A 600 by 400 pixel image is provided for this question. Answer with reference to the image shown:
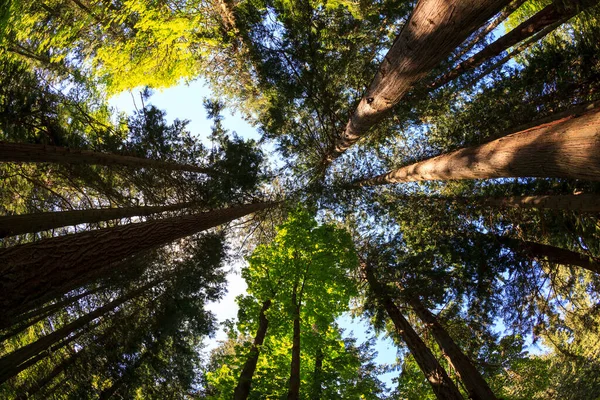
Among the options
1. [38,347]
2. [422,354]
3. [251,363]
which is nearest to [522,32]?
[422,354]

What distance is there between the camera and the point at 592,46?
20.5 ft

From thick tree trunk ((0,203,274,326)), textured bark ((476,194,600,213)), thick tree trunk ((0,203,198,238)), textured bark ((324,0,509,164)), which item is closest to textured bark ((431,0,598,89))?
textured bark ((476,194,600,213))

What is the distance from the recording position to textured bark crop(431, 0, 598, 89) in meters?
6.82

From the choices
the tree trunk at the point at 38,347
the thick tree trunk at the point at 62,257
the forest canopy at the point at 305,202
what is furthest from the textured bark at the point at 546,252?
the tree trunk at the point at 38,347

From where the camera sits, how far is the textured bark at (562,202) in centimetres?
579

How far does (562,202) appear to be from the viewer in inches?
246

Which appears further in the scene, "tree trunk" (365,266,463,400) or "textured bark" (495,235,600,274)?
"textured bark" (495,235,600,274)

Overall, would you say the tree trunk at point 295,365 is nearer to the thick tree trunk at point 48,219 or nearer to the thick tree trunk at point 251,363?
the thick tree trunk at point 251,363

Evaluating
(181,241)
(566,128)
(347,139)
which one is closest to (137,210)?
(181,241)

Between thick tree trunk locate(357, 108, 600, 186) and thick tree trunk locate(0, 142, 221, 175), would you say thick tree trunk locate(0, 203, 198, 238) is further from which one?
thick tree trunk locate(357, 108, 600, 186)

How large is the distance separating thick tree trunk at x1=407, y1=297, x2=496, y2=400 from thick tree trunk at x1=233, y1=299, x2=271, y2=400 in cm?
→ 410

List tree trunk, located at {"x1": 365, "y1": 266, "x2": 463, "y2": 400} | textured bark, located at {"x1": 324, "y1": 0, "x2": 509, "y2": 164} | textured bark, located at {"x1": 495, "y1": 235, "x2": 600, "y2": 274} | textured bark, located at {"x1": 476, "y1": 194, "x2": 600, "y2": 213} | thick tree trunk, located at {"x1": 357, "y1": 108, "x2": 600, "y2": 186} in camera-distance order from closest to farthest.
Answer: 1. thick tree trunk, located at {"x1": 357, "y1": 108, "x2": 600, "y2": 186}
2. textured bark, located at {"x1": 324, "y1": 0, "x2": 509, "y2": 164}
3. textured bark, located at {"x1": 476, "y1": 194, "x2": 600, "y2": 213}
4. tree trunk, located at {"x1": 365, "y1": 266, "x2": 463, "y2": 400}
5. textured bark, located at {"x1": 495, "y1": 235, "x2": 600, "y2": 274}

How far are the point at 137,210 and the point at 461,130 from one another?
8.84 m

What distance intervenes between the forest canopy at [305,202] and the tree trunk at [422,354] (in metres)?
0.05
